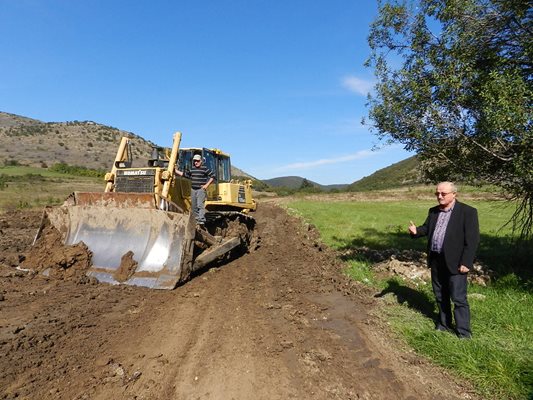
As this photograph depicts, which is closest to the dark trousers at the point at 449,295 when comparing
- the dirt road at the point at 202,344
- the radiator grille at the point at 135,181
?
the dirt road at the point at 202,344

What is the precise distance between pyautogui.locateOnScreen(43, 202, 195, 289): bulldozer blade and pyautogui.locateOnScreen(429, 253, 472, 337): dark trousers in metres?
4.11

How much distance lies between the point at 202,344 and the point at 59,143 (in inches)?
2865

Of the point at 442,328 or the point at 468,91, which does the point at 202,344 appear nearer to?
the point at 442,328

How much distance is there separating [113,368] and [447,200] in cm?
440

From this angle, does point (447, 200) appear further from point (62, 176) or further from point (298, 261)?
point (62, 176)

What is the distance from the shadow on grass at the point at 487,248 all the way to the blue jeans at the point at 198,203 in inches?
159

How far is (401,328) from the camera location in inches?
231

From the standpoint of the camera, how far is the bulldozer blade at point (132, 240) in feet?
25.2

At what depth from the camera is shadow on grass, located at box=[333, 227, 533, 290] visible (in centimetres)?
953

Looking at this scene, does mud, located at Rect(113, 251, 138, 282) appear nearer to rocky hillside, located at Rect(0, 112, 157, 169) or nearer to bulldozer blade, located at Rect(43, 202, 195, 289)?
bulldozer blade, located at Rect(43, 202, 195, 289)

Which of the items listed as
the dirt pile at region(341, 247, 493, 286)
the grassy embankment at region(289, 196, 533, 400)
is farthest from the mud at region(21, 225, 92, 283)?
the dirt pile at region(341, 247, 493, 286)

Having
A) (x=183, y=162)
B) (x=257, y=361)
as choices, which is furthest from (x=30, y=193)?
(x=257, y=361)

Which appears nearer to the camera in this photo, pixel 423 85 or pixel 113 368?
pixel 113 368

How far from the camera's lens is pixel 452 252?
5543 mm
